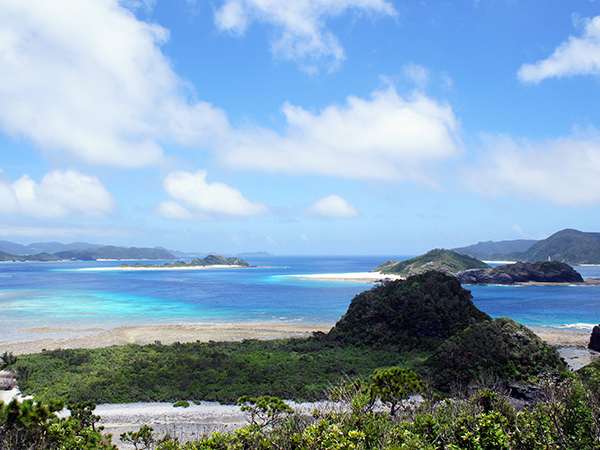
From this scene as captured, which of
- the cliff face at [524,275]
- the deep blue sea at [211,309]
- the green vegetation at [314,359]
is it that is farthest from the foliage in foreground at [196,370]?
the cliff face at [524,275]

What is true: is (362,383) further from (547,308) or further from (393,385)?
(547,308)

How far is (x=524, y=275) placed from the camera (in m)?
131

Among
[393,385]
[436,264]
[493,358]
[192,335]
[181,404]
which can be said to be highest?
[393,385]

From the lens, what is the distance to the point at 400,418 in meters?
16.7

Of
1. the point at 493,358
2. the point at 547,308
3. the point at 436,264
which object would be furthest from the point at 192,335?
the point at 436,264

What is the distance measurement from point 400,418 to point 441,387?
1146cm

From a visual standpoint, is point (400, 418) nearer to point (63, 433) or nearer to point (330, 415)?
point (330, 415)

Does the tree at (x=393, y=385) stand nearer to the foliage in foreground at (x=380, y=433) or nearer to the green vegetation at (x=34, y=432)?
the foliage in foreground at (x=380, y=433)

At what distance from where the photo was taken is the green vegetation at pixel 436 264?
150312 mm

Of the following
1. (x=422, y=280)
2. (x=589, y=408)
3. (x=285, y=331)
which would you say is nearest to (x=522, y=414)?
(x=589, y=408)

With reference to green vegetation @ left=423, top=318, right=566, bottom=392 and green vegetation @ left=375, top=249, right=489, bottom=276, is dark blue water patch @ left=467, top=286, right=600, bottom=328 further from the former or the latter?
green vegetation @ left=375, top=249, right=489, bottom=276

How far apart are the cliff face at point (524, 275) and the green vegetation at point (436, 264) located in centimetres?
1455

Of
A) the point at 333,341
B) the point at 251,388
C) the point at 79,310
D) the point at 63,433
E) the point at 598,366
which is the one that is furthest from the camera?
the point at 79,310

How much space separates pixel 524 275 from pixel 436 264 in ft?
104
